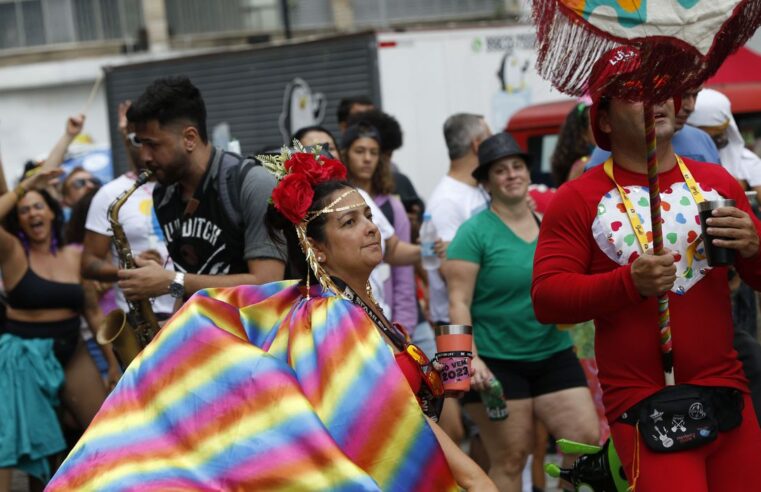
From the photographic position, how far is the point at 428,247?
7.41m

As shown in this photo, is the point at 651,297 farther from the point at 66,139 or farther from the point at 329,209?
the point at 66,139

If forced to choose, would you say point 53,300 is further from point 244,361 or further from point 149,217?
point 244,361

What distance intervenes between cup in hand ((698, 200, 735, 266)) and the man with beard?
184 centimetres

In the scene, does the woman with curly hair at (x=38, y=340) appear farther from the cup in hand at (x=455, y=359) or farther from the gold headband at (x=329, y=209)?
the cup in hand at (x=455, y=359)

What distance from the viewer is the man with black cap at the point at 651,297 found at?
4.04 meters

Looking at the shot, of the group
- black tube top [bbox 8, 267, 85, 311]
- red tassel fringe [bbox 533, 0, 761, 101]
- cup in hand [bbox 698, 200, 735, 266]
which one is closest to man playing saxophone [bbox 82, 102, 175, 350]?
black tube top [bbox 8, 267, 85, 311]

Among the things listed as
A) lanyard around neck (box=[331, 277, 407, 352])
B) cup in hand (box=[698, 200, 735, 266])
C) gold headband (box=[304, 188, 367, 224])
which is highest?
gold headband (box=[304, 188, 367, 224])

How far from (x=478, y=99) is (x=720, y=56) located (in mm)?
Result: 10210

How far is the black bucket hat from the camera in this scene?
6844mm

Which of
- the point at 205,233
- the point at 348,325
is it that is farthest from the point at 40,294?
the point at 348,325

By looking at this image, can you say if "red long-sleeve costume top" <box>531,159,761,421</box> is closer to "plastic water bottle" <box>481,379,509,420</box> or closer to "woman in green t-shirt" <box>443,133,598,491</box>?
"plastic water bottle" <box>481,379,509,420</box>

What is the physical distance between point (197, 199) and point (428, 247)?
88.5 inches

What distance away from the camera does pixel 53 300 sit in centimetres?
788

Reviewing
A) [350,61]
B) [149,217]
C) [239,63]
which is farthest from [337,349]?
[239,63]
